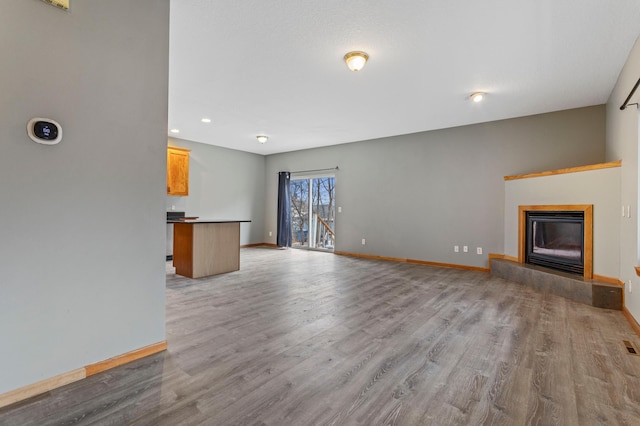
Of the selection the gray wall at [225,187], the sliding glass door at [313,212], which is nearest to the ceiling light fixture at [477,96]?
the sliding glass door at [313,212]

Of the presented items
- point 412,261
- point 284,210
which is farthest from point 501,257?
point 284,210

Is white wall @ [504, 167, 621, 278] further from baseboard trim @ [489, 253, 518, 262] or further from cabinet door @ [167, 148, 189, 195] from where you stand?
cabinet door @ [167, 148, 189, 195]

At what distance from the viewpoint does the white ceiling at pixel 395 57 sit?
7.86ft

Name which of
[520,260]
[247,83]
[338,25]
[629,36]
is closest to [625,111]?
[629,36]

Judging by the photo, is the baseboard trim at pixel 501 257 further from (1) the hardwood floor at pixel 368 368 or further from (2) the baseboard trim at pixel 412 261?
(1) the hardwood floor at pixel 368 368

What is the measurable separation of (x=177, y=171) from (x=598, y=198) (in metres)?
7.04

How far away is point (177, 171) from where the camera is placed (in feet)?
21.3

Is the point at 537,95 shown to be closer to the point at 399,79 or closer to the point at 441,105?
the point at 441,105

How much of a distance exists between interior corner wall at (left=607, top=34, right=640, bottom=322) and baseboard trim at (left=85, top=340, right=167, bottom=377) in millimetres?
4073

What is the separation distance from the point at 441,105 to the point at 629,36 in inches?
78.5

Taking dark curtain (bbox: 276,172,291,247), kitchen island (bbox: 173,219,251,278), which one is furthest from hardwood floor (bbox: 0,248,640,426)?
dark curtain (bbox: 276,172,291,247)

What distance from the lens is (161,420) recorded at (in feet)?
4.91

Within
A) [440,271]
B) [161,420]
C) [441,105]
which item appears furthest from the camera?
[440,271]

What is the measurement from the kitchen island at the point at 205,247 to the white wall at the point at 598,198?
4494mm
